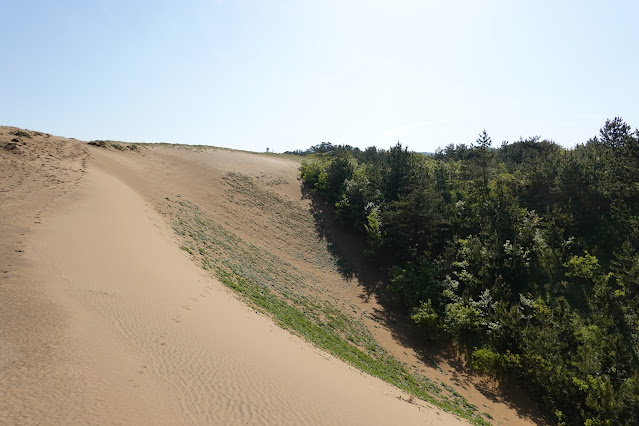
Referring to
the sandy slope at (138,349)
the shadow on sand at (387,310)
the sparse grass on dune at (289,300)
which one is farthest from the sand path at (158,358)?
the shadow on sand at (387,310)

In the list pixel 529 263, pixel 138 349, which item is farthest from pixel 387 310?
pixel 138 349

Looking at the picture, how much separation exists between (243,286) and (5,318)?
1091 cm

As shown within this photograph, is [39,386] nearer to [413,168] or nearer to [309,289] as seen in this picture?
[309,289]

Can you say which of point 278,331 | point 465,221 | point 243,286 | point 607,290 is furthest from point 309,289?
point 607,290

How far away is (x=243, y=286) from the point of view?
59.2 feet

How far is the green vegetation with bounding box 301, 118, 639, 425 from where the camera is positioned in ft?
54.9

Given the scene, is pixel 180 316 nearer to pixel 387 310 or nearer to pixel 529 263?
pixel 387 310

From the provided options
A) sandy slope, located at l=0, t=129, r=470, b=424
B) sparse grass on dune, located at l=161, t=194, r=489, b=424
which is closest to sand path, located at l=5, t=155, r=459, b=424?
sandy slope, located at l=0, t=129, r=470, b=424

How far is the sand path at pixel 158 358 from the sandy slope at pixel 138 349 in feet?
0.12

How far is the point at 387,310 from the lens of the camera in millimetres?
26906

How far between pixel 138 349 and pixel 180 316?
2.67 m

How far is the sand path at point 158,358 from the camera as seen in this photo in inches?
239

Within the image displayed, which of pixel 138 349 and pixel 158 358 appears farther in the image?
pixel 138 349

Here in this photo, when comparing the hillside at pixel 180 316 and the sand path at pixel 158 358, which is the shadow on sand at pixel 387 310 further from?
the sand path at pixel 158 358
